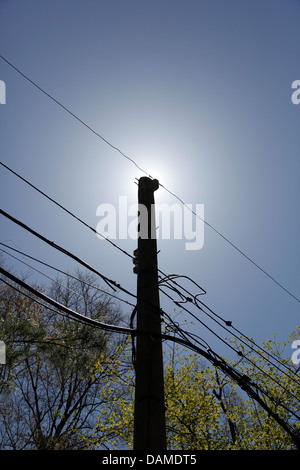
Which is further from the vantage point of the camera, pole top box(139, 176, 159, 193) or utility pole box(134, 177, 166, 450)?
pole top box(139, 176, 159, 193)

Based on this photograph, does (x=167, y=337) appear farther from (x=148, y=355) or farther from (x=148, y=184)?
(x=148, y=184)

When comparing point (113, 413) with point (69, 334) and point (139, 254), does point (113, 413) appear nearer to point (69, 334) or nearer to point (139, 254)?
point (69, 334)

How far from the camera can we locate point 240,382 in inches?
170

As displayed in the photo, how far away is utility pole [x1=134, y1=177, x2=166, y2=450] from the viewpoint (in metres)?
2.88

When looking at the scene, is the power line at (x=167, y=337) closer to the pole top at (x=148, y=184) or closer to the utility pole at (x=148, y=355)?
the utility pole at (x=148, y=355)

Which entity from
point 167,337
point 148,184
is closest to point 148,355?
point 167,337

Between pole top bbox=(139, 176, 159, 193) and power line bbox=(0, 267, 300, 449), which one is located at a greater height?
pole top bbox=(139, 176, 159, 193)

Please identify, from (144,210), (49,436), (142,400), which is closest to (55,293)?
(49,436)

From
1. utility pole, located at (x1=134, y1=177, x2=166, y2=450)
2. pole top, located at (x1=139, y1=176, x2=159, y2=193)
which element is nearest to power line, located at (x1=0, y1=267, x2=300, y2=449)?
utility pole, located at (x1=134, y1=177, x2=166, y2=450)

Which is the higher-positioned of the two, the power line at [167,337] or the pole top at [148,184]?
the pole top at [148,184]

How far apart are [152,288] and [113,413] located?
10.8 m

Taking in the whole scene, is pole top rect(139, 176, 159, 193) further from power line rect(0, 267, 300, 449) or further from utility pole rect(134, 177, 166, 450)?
power line rect(0, 267, 300, 449)

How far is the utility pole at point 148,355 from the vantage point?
113 inches

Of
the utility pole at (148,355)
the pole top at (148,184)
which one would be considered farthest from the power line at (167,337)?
the pole top at (148,184)
